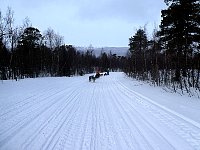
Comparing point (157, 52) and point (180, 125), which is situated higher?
point (157, 52)

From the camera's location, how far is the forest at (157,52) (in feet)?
67.2

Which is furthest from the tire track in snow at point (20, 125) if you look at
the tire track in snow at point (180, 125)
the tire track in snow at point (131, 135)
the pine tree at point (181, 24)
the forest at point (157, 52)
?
the pine tree at point (181, 24)

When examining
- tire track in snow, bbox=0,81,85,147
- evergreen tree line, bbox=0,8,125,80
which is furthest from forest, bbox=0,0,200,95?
tire track in snow, bbox=0,81,85,147

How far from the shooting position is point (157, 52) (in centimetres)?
3014

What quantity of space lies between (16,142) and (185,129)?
4.69 m

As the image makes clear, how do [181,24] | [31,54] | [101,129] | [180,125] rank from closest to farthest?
1. [101,129]
2. [180,125]
3. [181,24]
4. [31,54]

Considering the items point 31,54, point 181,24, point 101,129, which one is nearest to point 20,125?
point 101,129

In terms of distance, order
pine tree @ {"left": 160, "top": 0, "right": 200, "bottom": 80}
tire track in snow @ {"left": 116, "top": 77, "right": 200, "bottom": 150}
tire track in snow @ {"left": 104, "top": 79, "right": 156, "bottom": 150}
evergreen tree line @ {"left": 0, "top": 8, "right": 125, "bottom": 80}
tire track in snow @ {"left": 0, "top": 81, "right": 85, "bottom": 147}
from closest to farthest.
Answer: tire track in snow @ {"left": 104, "top": 79, "right": 156, "bottom": 150} < tire track in snow @ {"left": 116, "top": 77, "right": 200, "bottom": 150} < tire track in snow @ {"left": 0, "top": 81, "right": 85, "bottom": 147} < pine tree @ {"left": 160, "top": 0, "right": 200, "bottom": 80} < evergreen tree line @ {"left": 0, "top": 8, "right": 125, "bottom": 80}

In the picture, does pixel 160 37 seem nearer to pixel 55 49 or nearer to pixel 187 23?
pixel 187 23

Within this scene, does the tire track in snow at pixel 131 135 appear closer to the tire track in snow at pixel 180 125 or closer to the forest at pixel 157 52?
the tire track in snow at pixel 180 125

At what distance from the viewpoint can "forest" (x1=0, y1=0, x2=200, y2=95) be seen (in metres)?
20.5

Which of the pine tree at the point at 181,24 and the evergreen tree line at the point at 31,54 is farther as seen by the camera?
the evergreen tree line at the point at 31,54

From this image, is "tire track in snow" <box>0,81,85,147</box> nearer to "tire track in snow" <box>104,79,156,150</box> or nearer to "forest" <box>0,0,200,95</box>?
"tire track in snow" <box>104,79,156,150</box>

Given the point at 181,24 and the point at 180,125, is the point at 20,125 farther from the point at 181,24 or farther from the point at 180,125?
the point at 181,24
